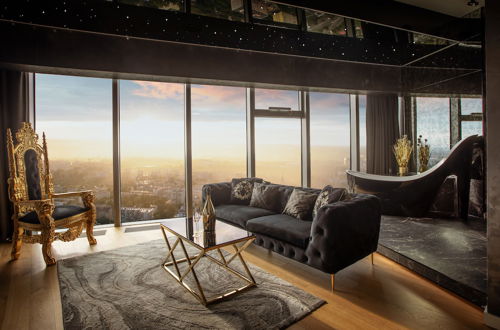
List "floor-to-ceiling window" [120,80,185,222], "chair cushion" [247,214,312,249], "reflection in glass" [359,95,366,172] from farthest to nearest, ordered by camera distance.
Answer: "reflection in glass" [359,95,366,172]
"floor-to-ceiling window" [120,80,185,222]
"chair cushion" [247,214,312,249]

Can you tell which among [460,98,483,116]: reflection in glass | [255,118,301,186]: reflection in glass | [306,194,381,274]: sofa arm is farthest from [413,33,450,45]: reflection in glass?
[306,194,381,274]: sofa arm

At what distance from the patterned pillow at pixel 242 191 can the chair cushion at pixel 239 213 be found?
0.63ft

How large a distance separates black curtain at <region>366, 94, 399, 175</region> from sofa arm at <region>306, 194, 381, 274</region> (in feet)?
13.1

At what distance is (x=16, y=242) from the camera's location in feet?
11.9

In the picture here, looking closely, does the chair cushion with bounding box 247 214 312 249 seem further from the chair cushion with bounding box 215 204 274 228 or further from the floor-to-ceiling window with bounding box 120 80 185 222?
the floor-to-ceiling window with bounding box 120 80 185 222

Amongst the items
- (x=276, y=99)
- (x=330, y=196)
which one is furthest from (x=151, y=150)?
(x=330, y=196)

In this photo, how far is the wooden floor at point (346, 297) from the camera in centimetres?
217

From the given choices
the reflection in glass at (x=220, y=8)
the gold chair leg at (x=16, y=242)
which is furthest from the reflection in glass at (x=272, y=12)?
the gold chair leg at (x=16, y=242)

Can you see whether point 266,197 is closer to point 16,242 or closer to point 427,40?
point 16,242

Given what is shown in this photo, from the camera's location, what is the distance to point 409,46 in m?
5.45

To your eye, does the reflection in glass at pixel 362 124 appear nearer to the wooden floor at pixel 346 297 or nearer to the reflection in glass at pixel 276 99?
the reflection in glass at pixel 276 99

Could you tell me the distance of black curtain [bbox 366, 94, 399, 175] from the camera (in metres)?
6.56

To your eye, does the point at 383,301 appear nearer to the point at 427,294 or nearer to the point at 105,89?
the point at 427,294

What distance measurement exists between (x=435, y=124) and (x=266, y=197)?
3.27m
